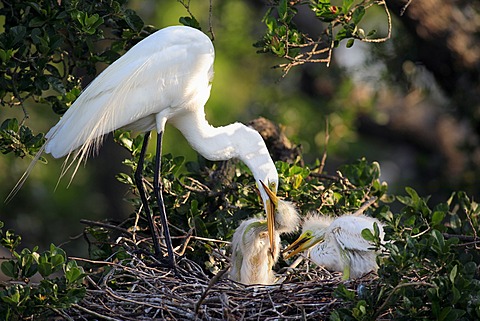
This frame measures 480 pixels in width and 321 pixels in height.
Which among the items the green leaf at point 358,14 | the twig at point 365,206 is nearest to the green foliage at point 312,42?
the green leaf at point 358,14

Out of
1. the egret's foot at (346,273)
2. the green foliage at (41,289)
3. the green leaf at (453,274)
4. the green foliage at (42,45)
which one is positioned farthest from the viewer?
the egret's foot at (346,273)

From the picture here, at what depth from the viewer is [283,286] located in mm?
3875

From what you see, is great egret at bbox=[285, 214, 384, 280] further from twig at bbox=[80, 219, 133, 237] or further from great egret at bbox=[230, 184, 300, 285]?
twig at bbox=[80, 219, 133, 237]

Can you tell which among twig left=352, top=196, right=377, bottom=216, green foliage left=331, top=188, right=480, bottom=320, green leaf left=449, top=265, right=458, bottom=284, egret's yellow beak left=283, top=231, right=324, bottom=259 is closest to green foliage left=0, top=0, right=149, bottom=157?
egret's yellow beak left=283, top=231, right=324, bottom=259

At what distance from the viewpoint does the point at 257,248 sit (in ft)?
14.0

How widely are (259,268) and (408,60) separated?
2.58m

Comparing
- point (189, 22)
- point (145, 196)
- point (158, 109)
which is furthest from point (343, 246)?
point (189, 22)

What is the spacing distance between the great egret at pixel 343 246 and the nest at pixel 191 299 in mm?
227

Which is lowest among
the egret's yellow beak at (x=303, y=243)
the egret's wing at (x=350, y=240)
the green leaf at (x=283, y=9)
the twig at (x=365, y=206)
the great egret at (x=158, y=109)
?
the twig at (x=365, y=206)

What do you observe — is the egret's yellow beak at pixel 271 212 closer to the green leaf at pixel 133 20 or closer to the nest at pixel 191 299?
the nest at pixel 191 299

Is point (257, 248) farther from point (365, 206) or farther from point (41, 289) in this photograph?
point (41, 289)

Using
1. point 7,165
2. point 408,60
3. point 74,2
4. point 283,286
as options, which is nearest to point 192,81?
point 74,2

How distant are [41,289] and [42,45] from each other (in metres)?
1.24

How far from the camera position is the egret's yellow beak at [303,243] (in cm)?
439
